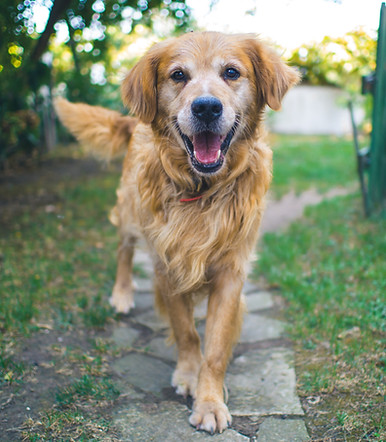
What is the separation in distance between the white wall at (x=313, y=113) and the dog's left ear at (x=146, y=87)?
14.8 meters

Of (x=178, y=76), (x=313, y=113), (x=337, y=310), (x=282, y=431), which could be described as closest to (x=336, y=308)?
(x=337, y=310)

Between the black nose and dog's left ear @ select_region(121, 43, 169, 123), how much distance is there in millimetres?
434

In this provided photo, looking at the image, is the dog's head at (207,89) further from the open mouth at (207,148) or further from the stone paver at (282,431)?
the stone paver at (282,431)

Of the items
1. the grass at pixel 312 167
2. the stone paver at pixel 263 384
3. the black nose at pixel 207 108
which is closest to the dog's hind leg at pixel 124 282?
the stone paver at pixel 263 384

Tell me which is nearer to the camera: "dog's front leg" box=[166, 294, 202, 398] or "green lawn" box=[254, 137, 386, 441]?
"green lawn" box=[254, 137, 386, 441]

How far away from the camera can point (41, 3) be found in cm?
489

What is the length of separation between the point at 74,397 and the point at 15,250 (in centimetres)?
237

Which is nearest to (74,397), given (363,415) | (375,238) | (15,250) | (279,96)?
(363,415)

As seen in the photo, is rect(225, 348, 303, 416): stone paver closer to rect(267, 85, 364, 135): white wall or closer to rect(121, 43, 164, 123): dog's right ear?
rect(121, 43, 164, 123): dog's right ear

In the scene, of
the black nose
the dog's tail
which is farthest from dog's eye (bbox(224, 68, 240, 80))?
the dog's tail

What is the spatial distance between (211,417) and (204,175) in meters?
1.17

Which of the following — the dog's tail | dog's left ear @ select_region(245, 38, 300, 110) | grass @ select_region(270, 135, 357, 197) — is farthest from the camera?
grass @ select_region(270, 135, 357, 197)

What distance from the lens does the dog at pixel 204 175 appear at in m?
2.45

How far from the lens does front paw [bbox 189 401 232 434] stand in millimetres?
2191
